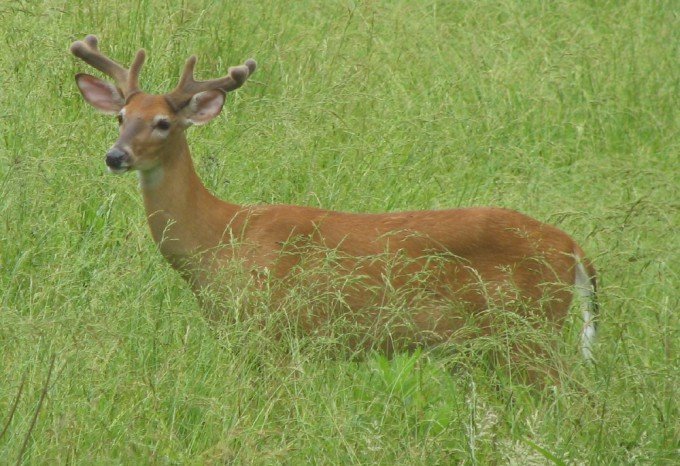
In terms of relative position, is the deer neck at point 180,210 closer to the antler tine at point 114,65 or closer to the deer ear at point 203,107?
the deer ear at point 203,107

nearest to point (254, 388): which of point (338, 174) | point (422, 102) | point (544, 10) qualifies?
point (338, 174)

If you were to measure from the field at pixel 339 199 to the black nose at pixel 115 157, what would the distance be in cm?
28

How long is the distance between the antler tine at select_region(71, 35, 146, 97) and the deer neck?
13.2 inches

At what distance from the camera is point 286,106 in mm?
6086

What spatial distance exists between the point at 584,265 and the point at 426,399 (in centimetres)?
94

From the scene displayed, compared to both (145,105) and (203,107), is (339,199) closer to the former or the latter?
(203,107)

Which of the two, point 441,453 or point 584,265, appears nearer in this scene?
point 441,453

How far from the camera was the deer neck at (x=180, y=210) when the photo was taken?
4902mm

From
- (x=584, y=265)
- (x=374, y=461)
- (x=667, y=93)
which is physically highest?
(x=374, y=461)

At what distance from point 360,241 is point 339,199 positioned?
2.87 feet

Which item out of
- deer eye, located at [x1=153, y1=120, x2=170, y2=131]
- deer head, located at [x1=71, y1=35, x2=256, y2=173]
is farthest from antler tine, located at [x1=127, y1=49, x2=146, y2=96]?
deer eye, located at [x1=153, y1=120, x2=170, y2=131]

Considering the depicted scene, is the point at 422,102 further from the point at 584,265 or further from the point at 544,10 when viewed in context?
the point at 584,265

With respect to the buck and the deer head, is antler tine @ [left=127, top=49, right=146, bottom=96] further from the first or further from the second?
the buck

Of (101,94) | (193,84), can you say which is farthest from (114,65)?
(193,84)
